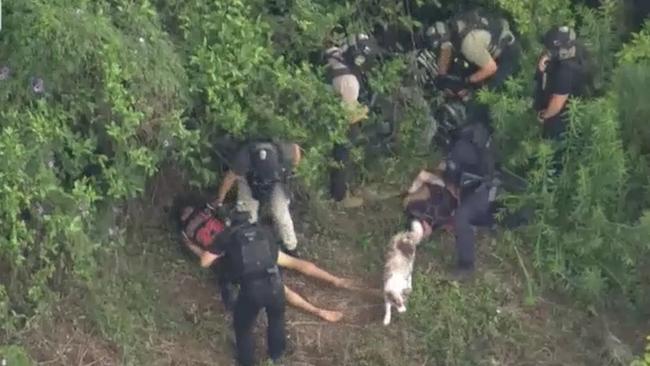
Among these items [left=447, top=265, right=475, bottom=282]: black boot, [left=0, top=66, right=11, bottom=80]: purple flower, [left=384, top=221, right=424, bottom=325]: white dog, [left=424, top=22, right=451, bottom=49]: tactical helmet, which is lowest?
[left=447, top=265, right=475, bottom=282]: black boot

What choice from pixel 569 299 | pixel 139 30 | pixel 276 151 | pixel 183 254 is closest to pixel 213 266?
pixel 183 254

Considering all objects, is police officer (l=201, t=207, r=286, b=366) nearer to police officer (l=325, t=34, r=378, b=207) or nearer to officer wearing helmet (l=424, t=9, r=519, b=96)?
police officer (l=325, t=34, r=378, b=207)

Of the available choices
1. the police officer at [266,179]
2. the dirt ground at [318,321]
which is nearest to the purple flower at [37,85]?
the dirt ground at [318,321]

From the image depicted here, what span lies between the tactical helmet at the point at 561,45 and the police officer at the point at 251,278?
2.13m

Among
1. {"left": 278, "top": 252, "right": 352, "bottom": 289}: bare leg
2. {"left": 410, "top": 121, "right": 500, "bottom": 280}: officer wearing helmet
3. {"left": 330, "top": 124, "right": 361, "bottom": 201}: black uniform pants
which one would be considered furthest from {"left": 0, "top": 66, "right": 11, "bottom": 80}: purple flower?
{"left": 410, "top": 121, "right": 500, "bottom": 280}: officer wearing helmet

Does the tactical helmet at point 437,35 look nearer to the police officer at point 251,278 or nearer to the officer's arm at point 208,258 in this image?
the police officer at point 251,278

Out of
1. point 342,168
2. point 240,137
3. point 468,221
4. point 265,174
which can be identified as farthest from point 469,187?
point 240,137

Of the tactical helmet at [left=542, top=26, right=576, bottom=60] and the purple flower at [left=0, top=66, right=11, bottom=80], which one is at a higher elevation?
the purple flower at [left=0, top=66, right=11, bottom=80]

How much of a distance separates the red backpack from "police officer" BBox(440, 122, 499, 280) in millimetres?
1450

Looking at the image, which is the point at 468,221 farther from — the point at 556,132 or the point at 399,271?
the point at 556,132

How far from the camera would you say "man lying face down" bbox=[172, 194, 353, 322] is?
24.6ft

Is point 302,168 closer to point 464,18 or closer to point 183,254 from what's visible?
point 183,254

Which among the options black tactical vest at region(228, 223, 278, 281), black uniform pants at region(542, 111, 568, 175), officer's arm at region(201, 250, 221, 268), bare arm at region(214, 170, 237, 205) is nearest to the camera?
black tactical vest at region(228, 223, 278, 281)

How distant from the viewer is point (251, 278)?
710 cm
